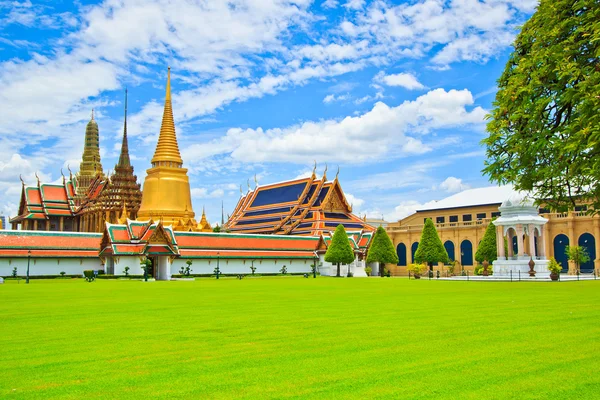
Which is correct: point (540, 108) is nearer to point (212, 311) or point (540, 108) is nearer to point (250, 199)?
point (212, 311)

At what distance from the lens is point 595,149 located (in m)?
13.7

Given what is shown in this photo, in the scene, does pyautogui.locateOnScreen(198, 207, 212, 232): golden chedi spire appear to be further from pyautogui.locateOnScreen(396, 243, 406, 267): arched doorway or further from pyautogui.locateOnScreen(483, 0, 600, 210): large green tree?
pyautogui.locateOnScreen(483, 0, 600, 210): large green tree

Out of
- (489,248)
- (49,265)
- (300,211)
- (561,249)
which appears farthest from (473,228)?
(49,265)

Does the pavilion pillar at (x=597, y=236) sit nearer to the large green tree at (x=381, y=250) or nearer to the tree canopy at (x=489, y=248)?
the tree canopy at (x=489, y=248)

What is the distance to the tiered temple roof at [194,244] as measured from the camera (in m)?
51.6

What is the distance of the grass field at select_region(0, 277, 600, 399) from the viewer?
7.39m

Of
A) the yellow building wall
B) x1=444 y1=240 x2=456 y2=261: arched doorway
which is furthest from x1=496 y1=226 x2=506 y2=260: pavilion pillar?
x1=444 y1=240 x2=456 y2=261: arched doorway

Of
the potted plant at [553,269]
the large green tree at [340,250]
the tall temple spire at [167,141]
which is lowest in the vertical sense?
the potted plant at [553,269]

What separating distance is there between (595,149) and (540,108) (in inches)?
95.8

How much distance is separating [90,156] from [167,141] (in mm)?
37127

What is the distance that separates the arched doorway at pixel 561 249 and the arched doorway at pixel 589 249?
189cm

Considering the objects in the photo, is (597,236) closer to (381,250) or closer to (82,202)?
(381,250)

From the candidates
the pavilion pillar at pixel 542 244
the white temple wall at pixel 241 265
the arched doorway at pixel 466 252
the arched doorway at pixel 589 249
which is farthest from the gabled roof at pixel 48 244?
the arched doorway at pixel 589 249

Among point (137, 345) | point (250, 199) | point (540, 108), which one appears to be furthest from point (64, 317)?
point (250, 199)
